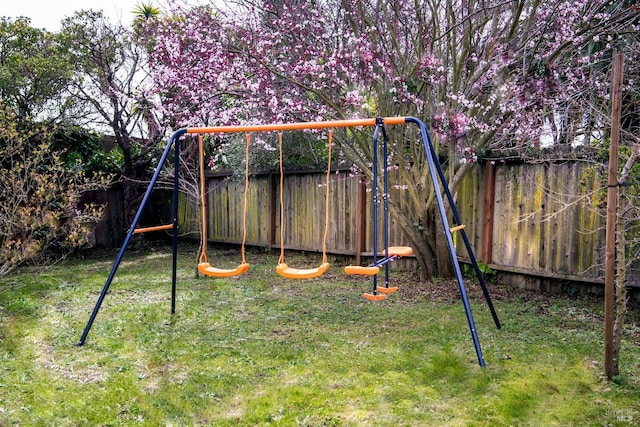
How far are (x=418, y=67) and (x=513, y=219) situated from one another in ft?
6.80

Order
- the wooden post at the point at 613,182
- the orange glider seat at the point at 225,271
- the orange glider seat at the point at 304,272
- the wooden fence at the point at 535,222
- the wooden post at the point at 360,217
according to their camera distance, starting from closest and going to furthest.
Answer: the wooden post at the point at 613,182 → the orange glider seat at the point at 304,272 → the orange glider seat at the point at 225,271 → the wooden fence at the point at 535,222 → the wooden post at the point at 360,217

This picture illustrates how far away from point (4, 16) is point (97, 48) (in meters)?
1.38

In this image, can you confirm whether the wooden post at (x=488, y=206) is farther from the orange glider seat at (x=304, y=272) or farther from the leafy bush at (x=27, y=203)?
the leafy bush at (x=27, y=203)

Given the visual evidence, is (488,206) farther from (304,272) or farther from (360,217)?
(304,272)

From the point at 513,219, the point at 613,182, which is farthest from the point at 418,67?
the point at 613,182

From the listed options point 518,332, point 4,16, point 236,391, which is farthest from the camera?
point 4,16

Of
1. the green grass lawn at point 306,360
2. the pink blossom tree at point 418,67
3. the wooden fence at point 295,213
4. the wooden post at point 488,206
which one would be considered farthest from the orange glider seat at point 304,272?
the wooden fence at point 295,213

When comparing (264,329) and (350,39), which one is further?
(350,39)

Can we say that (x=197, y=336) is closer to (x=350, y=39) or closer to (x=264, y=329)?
(x=264, y=329)

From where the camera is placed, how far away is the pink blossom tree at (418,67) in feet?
17.0

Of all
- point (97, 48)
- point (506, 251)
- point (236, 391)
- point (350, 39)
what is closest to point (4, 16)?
point (97, 48)

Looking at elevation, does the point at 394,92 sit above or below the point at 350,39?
below

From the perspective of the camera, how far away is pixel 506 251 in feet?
19.1

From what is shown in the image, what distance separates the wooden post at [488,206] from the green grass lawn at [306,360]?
1.66ft
